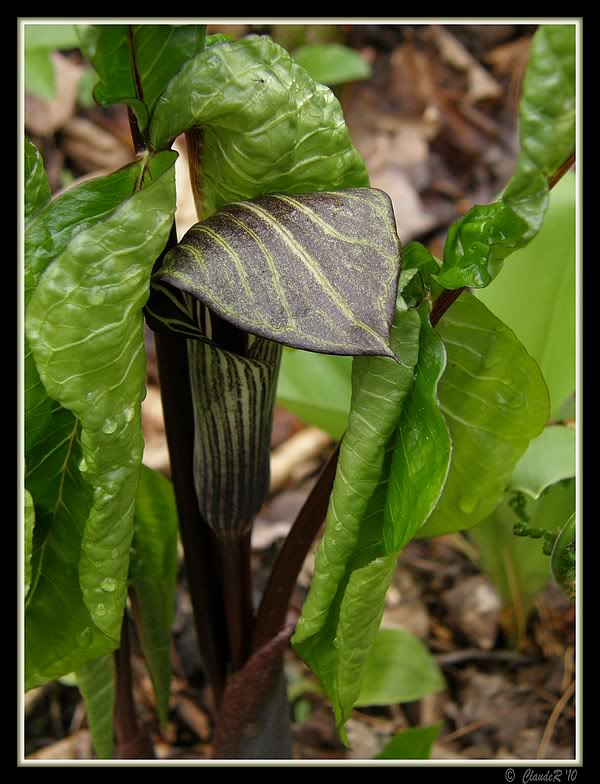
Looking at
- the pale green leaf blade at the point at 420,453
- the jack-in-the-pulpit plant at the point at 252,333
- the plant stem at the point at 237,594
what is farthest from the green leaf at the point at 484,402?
A: the plant stem at the point at 237,594

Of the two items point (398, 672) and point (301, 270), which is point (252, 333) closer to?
point (301, 270)

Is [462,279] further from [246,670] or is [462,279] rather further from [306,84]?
[246,670]

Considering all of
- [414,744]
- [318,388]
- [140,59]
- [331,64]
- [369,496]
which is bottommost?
[414,744]

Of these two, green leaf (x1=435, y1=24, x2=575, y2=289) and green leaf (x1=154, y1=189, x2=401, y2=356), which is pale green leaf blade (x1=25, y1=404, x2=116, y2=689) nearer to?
green leaf (x1=154, y1=189, x2=401, y2=356)

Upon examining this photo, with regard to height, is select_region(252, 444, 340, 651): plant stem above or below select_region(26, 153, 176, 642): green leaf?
below

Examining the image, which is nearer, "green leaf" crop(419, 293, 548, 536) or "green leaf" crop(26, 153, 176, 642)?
"green leaf" crop(26, 153, 176, 642)

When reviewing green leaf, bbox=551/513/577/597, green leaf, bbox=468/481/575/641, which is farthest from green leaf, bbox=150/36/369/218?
green leaf, bbox=468/481/575/641

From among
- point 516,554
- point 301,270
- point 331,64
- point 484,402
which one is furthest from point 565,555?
point 331,64
